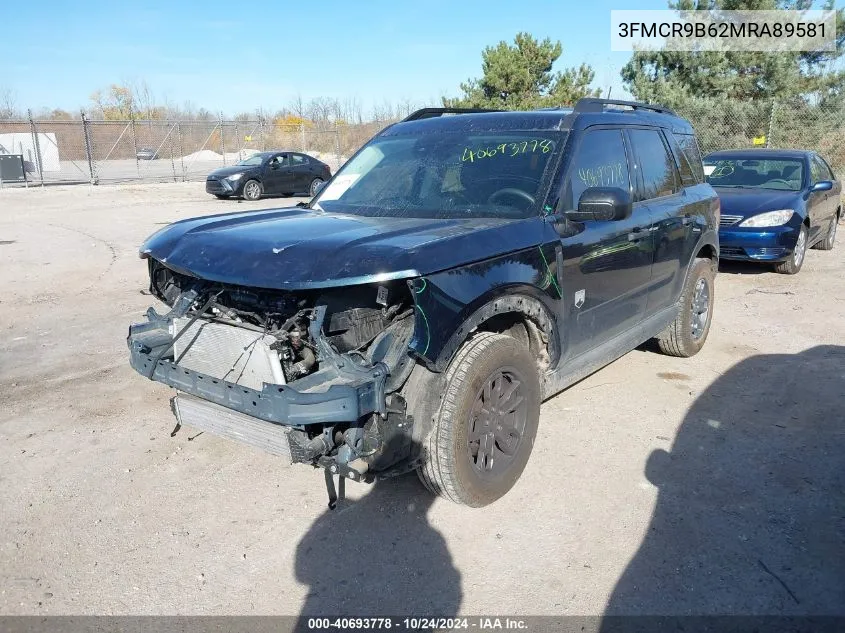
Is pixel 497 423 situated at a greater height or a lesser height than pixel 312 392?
lesser

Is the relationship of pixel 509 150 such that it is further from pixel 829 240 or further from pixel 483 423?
pixel 829 240

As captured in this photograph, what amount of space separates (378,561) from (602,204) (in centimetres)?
212

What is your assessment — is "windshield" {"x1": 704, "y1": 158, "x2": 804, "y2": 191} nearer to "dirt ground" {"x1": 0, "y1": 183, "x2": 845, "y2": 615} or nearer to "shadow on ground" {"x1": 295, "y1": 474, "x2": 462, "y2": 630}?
"dirt ground" {"x1": 0, "y1": 183, "x2": 845, "y2": 615}

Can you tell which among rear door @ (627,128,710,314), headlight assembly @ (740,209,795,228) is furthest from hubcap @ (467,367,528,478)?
headlight assembly @ (740,209,795,228)

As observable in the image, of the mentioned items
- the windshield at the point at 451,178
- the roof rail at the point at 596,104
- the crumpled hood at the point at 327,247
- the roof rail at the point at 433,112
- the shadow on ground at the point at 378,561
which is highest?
the roof rail at the point at 433,112

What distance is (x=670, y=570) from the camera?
2982 mm

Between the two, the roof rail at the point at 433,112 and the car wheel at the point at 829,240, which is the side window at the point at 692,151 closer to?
the roof rail at the point at 433,112

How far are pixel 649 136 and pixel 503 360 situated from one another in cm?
253

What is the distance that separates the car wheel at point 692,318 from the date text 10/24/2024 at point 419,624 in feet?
11.3

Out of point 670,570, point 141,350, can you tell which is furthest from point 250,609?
point 670,570

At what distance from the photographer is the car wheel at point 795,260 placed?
9205 millimetres

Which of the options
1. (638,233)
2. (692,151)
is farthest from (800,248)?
(638,233)

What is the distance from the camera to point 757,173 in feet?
33.1

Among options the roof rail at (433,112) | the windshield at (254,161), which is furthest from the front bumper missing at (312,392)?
the windshield at (254,161)
